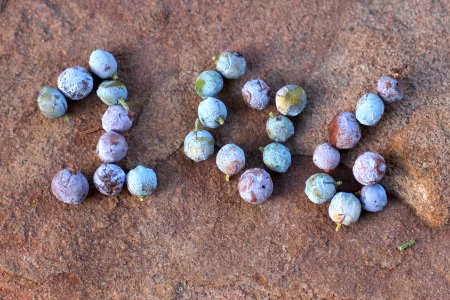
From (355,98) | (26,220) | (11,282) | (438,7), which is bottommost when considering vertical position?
(11,282)

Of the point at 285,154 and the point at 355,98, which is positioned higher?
the point at 355,98

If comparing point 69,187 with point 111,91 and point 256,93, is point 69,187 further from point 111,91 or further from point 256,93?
point 256,93

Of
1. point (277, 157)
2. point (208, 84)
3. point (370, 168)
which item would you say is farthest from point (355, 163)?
point (208, 84)

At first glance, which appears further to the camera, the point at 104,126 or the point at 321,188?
the point at 104,126

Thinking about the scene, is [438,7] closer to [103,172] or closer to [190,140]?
[190,140]

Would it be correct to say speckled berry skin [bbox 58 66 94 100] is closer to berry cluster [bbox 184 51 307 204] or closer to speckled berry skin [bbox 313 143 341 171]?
berry cluster [bbox 184 51 307 204]

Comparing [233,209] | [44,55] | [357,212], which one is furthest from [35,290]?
[357,212]

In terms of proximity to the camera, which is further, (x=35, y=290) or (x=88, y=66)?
(x=88, y=66)

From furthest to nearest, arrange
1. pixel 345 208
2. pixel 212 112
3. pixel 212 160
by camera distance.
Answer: pixel 212 160 → pixel 212 112 → pixel 345 208
